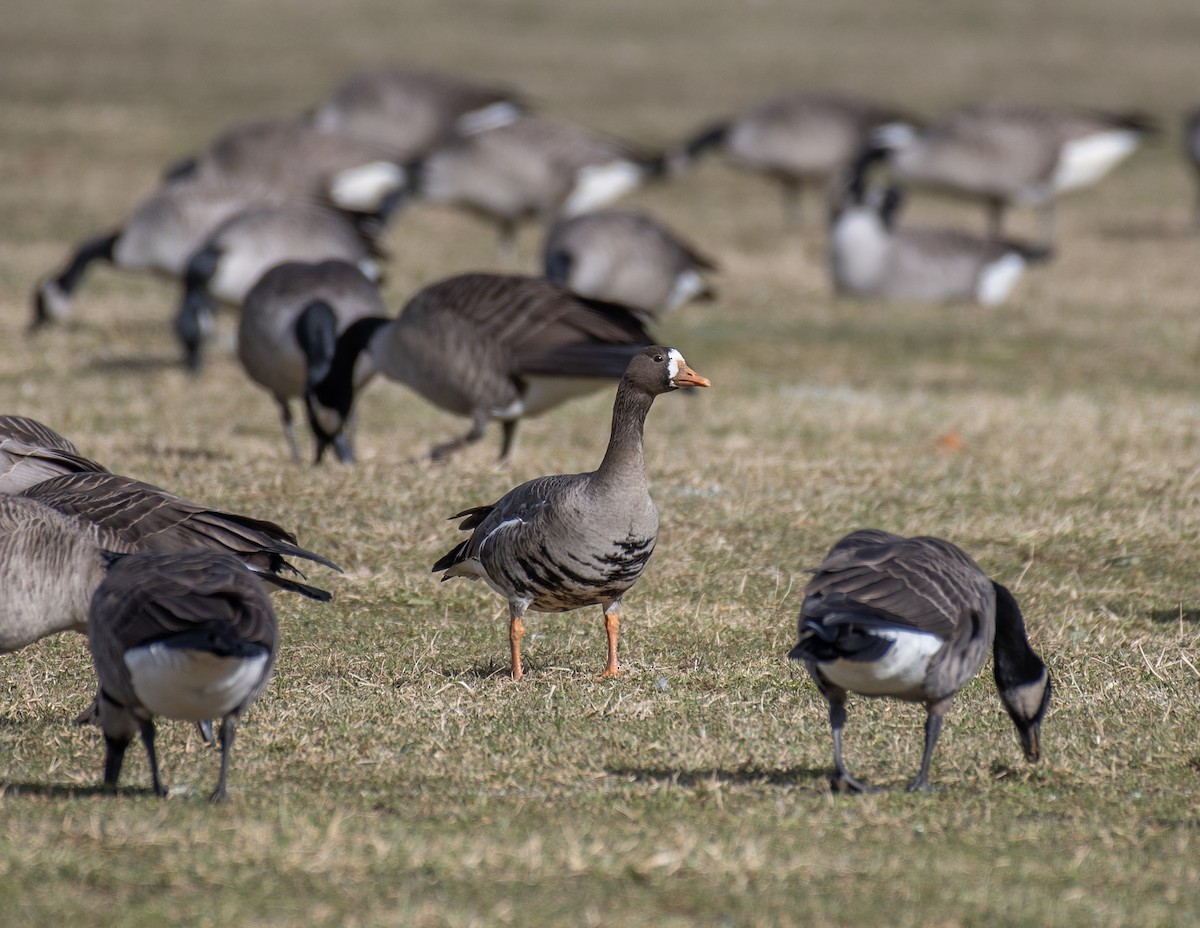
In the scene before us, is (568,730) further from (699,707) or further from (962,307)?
(962,307)

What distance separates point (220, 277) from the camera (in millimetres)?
13984

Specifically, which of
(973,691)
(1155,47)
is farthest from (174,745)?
(1155,47)

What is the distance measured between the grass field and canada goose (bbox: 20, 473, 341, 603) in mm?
667

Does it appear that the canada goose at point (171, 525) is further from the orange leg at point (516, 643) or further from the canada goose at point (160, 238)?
the canada goose at point (160, 238)

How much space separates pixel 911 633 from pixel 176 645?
Result: 2.36 meters

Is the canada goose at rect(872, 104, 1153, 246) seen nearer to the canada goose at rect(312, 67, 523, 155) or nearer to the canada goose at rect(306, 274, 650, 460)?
the canada goose at rect(312, 67, 523, 155)

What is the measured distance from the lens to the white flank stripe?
16.0 feet

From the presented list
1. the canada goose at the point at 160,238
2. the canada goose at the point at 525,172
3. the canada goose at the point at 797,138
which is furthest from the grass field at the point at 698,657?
the canada goose at the point at 797,138

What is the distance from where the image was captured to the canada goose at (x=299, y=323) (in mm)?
10938

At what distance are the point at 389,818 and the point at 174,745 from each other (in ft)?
4.56

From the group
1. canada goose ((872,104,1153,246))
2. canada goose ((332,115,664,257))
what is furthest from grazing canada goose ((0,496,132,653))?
canada goose ((872,104,1153,246))

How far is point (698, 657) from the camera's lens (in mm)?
7266

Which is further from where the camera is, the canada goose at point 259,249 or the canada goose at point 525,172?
the canada goose at point 525,172

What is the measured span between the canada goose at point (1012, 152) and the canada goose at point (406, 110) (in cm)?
557
